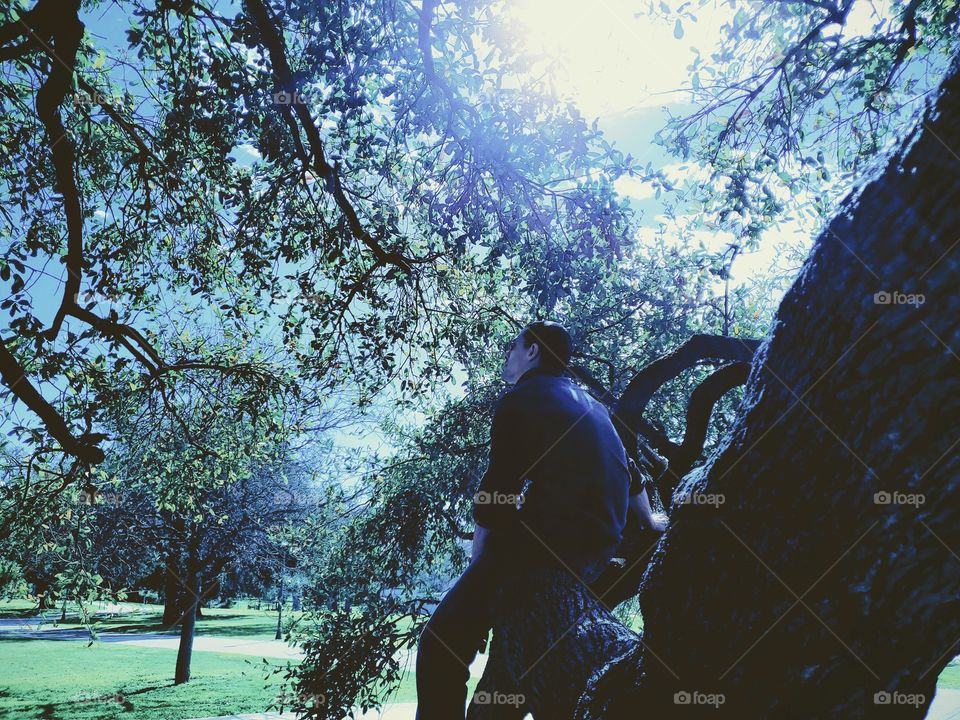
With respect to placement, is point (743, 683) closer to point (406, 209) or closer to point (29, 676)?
point (406, 209)

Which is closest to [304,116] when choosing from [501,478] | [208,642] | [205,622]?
[501,478]

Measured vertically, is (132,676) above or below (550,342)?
below

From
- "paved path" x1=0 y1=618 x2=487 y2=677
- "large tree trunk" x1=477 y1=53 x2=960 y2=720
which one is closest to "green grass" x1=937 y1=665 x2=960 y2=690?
"paved path" x1=0 y1=618 x2=487 y2=677

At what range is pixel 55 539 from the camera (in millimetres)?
7863

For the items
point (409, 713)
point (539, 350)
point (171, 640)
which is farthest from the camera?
point (171, 640)

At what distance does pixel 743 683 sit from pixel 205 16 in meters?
8.00

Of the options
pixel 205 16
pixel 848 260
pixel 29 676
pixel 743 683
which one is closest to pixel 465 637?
pixel 743 683
